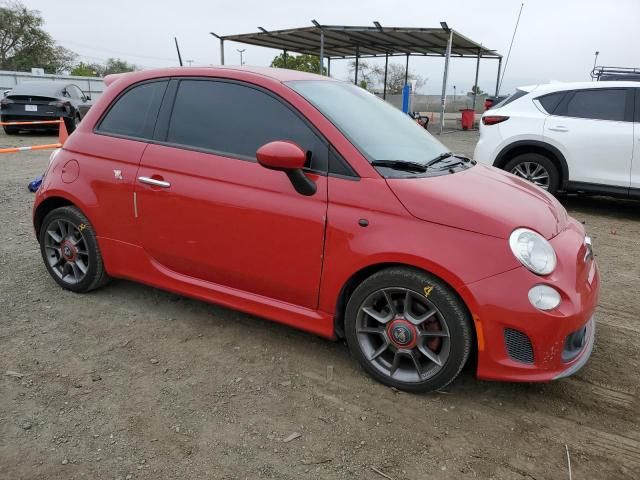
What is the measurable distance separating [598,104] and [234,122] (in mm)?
5420

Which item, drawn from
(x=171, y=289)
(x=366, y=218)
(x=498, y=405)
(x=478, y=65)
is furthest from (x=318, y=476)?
(x=478, y=65)

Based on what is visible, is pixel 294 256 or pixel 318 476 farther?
pixel 294 256

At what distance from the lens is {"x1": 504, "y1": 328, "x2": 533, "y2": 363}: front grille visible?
2.51 metres

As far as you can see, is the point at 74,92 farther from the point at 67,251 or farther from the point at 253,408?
the point at 253,408

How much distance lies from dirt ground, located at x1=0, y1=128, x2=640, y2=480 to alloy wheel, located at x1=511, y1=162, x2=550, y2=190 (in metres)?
3.49

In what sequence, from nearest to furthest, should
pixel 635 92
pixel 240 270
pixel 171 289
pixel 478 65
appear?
pixel 240 270 < pixel 171 289 < pixel 635 92 < pixel 478 65

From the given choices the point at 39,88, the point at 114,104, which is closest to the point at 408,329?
the point at 114,104

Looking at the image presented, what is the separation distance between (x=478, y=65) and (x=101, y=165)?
960 inches

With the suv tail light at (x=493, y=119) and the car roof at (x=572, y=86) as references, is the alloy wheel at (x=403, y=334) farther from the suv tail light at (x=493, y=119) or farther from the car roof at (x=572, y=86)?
the car roof at (x=572, y=86)

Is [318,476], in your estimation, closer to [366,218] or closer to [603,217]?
[366,218]

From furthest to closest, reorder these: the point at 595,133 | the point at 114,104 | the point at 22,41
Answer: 1. the point at 22,41
2. the point at 595,133
3. the point at 114,104

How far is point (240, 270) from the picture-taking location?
3.13 metres

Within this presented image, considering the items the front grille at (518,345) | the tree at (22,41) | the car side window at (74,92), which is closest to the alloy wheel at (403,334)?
the front grille at (518,345)

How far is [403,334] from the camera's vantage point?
8.95 ft
